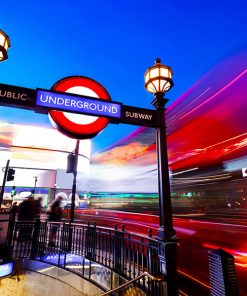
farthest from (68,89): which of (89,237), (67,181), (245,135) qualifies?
(67,181)

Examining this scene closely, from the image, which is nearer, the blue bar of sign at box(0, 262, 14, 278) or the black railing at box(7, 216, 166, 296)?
the black railing at box(7, 216, 166, 296)

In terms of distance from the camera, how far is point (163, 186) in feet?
13.1

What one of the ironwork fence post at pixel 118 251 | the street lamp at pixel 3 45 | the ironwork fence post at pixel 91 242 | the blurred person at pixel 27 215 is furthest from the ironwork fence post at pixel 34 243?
the street lamp at pixel 3 45

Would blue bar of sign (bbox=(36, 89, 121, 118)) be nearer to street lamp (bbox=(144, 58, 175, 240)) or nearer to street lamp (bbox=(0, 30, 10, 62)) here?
street lamp (bbox=(0, 30, 10, 62))

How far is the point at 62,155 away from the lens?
78.9 ft

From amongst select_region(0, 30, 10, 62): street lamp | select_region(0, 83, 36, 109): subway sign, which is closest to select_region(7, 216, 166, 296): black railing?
select_region(0, 83, 36, 109): subway sign

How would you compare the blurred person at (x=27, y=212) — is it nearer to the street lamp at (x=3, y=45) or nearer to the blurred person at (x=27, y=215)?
the blurred person at (x=27, y=215)

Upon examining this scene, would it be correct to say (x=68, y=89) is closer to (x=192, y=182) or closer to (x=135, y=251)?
(x=135, y=251)

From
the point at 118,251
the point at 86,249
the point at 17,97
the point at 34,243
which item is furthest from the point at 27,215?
the point at 17,97

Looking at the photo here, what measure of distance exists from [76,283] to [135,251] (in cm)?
281

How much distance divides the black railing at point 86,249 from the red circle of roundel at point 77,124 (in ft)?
8.14

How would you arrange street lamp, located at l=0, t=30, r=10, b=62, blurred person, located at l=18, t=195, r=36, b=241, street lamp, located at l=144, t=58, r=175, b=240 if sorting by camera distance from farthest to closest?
1. blurred person, located at l=18, t=195, r=36, b=241
2. street lamp, located at l=144, t=58, r=175, b=240
3. street lamp, located at l=0, t=30, r=10, b=62

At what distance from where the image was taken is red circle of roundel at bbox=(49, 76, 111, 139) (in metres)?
3.26

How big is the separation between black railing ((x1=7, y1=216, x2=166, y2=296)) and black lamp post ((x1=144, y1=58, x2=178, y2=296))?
0.56 meters
